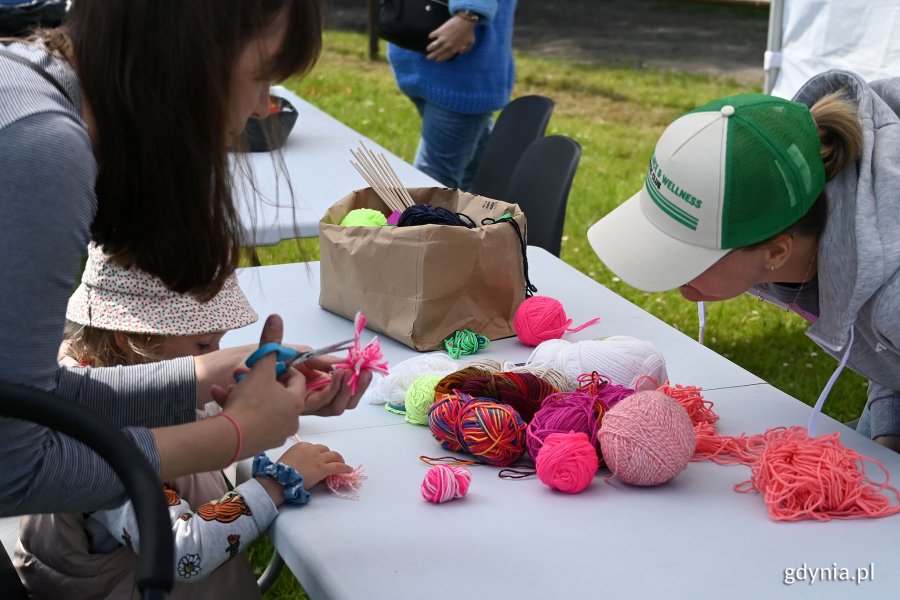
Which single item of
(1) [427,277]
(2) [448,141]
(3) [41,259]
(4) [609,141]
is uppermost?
(3) [41,259]

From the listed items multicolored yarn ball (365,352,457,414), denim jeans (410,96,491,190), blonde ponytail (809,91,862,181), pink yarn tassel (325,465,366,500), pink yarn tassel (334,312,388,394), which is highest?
blonde ponytail (809,91,862,181)

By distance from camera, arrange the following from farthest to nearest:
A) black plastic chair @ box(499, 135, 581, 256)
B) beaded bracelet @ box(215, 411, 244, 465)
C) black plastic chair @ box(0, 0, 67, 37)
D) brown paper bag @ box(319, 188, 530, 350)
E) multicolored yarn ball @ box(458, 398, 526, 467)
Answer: black plastic chair @ box(0, 0, 67, 37) < black plastic chair @ box(499, 135, 581, 256) < brown paper bag @ box(319, 188, 530, 350) < multicolored yarn ball @ box(458, 398, 526, 467) < beaded bracelet @ box(215, 411, 244, 465)

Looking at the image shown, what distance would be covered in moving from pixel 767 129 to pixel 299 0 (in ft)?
2.22

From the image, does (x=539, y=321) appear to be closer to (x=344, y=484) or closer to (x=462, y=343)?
(x=462, y=343)

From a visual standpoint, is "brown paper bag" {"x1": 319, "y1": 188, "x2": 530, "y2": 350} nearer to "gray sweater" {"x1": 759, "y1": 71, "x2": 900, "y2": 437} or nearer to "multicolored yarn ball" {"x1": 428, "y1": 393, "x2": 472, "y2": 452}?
"multicolored yarn ball" {"x1": 428, "y1": 393, "x2": 472, "y2": 452}

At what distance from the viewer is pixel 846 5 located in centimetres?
343

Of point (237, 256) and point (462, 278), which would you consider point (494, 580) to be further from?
point (462, 278)

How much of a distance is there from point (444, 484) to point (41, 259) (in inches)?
21.6

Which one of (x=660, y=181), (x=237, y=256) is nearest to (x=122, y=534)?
(x=237, y=256)

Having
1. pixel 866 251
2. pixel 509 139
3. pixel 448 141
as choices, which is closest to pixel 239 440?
pixel 866 251

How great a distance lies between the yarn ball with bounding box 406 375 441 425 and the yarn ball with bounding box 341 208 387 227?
432 millimetres

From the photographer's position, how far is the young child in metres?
1.25

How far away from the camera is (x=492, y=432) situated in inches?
53.2

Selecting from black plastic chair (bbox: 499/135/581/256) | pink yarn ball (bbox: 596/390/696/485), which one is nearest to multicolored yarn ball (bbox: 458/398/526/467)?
pink yarn ball (bbox: 596/390/696/485)
